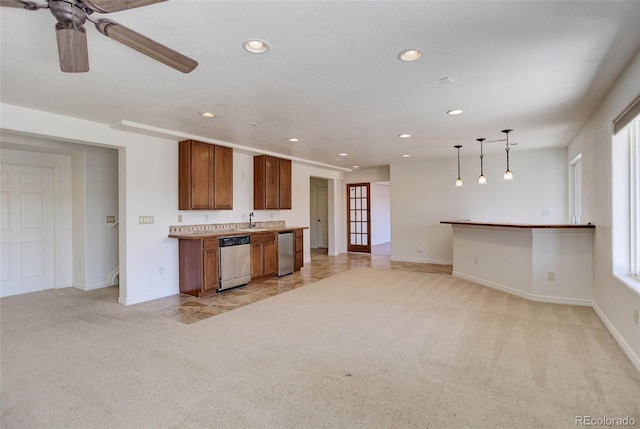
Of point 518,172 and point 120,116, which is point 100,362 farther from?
point 518,172

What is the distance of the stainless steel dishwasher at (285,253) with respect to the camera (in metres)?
6.27

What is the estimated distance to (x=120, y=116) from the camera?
3.94 m

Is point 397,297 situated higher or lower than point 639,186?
lower

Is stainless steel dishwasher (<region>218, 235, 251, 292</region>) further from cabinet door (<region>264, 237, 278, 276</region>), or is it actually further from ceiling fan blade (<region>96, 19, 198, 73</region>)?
ceiling fan blade (<region>96, 19, 198, 73</region>)

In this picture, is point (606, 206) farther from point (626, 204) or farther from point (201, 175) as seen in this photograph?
point (201, 175)

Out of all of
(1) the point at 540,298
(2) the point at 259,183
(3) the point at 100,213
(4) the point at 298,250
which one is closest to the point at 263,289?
(4) the point at 298,250

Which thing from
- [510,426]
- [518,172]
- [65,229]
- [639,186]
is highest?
[518,172]

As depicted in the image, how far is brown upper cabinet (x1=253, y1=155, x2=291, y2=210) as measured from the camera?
6.42 metres

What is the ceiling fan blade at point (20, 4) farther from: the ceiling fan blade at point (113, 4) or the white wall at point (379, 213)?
the white wall at point (379, 213)

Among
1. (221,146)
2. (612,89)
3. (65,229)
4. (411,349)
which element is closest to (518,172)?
(612,89)

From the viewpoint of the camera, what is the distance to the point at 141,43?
1.90 metres

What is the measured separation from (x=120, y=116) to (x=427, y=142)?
4544mm

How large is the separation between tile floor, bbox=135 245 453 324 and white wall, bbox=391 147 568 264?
604mm

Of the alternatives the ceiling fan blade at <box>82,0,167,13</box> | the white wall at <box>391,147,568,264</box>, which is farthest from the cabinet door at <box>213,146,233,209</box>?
the white wall at <box>391,147,568,264</box>
